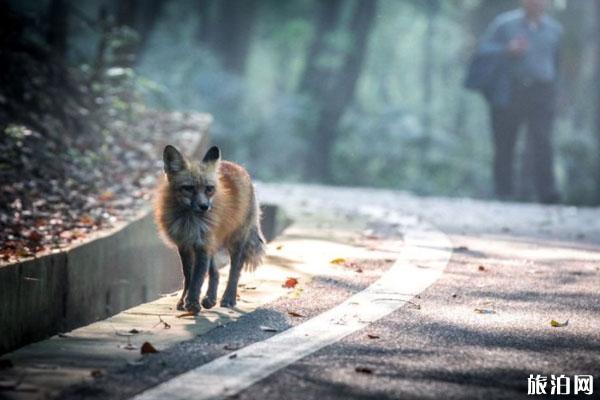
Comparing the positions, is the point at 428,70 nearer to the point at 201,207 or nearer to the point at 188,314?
the point at 201,207

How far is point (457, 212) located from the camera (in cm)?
1711

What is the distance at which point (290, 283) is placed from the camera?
8727 millimetres

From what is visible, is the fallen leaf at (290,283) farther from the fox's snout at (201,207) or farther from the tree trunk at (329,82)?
the tree trunk at (329,82)

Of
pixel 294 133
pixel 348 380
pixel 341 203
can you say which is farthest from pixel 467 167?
pixel 348 380

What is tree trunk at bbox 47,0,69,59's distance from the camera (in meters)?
19.4

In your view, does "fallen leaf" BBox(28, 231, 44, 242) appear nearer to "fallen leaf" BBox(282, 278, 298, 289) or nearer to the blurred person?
"fallen leaf" BBox(282, 278, 298, 289)

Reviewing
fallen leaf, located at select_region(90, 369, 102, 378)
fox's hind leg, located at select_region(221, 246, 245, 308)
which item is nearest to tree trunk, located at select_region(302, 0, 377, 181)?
fox's hind leg, located at select_region(221, 246, 245, 308)

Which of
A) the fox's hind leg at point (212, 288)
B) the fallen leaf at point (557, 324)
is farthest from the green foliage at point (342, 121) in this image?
the fallen leaf at point (557, 324)

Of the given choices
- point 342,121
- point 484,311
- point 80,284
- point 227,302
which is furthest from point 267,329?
point 342,121

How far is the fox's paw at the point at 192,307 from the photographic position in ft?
24.9

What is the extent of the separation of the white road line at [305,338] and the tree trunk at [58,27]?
1080cm

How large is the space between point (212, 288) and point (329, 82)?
80.8 feet

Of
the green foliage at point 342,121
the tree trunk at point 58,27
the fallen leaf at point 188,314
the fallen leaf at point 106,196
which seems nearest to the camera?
the fallen leaf at point 188,314

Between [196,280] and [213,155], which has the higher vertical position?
[213,155]
